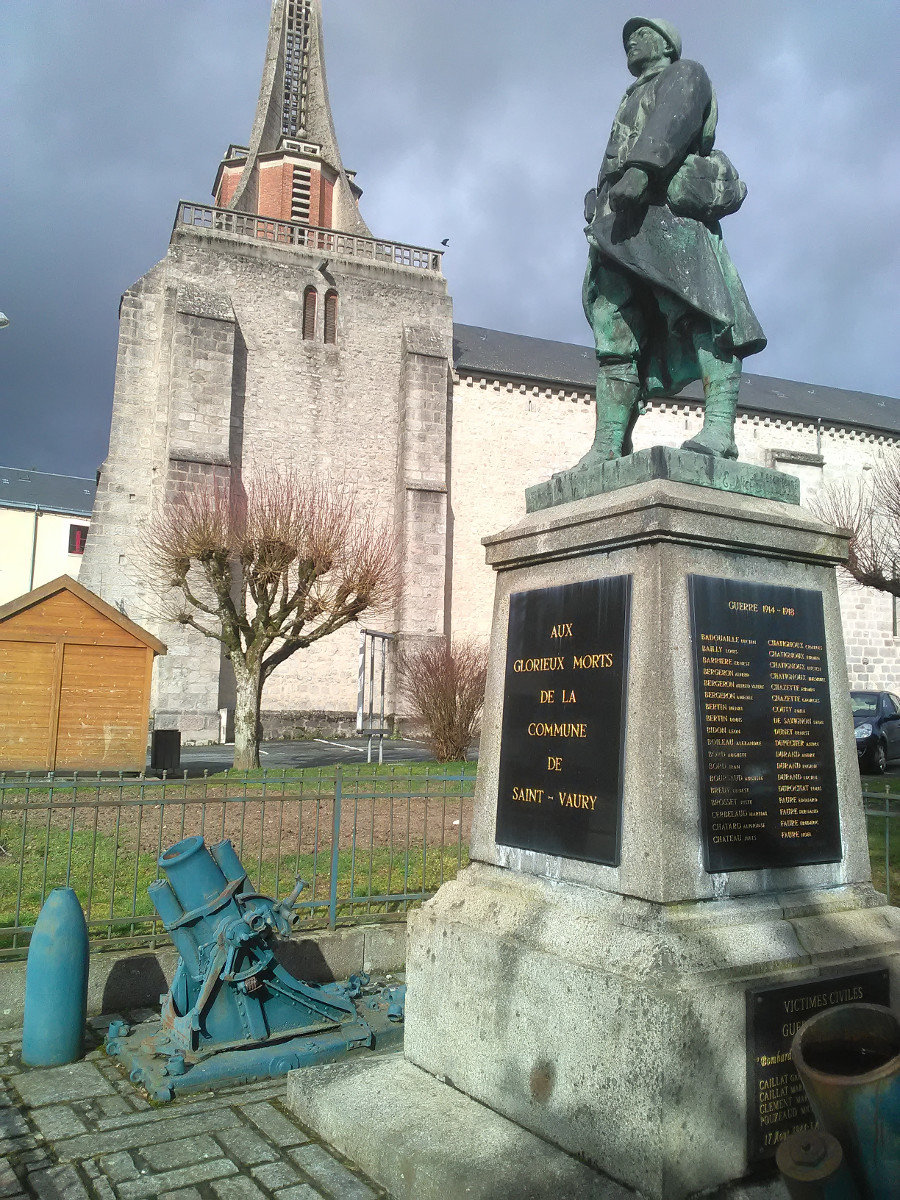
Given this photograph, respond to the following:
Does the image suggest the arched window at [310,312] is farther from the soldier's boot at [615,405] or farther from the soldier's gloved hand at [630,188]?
the soldier's gloved hand at [630,188]

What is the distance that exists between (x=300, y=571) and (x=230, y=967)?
12.3 meters

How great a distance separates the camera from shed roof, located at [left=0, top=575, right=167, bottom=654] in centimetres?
1458

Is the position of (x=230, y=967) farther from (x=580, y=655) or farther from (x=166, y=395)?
(x=166, y=395)

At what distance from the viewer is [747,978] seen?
2.76 meters

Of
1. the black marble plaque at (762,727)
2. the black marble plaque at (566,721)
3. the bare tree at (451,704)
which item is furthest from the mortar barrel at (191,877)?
the bare tree at (451,704)

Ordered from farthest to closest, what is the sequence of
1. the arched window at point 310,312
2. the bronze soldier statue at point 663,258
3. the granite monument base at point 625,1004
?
the arched window at point 310,312
the bronze soldier statue at point 663,258
the granite monument base at point 625,1004

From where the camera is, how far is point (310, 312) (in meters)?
26.0

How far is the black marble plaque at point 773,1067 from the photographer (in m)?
2.67

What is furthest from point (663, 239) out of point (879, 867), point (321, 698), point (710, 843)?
point (321, 698)

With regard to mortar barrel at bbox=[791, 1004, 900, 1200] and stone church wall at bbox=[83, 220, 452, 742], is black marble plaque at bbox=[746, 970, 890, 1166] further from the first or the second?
stone church wall at bbox=[83, 220, 452, 742]

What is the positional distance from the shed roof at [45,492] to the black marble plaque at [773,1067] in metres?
43.1

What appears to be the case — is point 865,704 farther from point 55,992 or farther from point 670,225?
point 55,992

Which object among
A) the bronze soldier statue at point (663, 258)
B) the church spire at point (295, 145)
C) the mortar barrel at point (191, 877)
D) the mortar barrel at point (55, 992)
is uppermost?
the church spire at point (295, 145)

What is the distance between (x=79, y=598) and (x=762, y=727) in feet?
45.3
